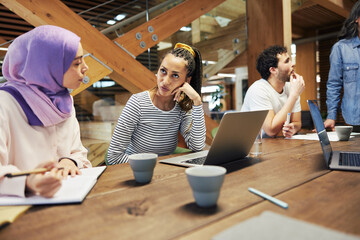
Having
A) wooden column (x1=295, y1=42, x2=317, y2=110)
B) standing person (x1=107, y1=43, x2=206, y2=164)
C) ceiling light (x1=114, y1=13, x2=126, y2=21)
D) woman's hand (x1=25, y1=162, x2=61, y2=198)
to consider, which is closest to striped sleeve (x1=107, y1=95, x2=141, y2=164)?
standing person (x1=107, y1=43, x2=206, y2=164)

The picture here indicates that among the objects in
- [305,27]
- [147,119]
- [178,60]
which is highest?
[305,27]

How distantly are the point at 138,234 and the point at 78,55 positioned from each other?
888mm

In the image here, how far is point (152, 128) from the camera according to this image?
1.75 metres

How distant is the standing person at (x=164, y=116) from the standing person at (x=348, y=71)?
1.40m

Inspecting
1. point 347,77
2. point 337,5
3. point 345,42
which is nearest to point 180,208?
point 347,77

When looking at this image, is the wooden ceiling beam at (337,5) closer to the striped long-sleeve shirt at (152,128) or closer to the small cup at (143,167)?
the striped long-sleeve shirt at (152,128)

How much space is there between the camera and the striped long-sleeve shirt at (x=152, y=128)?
5.40 ft

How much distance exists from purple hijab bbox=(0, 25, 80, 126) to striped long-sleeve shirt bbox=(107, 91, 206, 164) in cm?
55

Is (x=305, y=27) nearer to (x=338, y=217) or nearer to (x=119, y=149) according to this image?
(x=119, y=149)

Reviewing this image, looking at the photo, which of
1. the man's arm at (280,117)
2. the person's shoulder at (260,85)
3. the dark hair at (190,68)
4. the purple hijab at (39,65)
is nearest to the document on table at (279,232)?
the purple hijab at (39,65)

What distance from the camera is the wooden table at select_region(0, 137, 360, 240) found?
0.53 meters

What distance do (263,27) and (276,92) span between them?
181 cm

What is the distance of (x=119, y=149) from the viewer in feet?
5.26

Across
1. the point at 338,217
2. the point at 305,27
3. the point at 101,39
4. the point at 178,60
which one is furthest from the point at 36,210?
the point at 305,27
